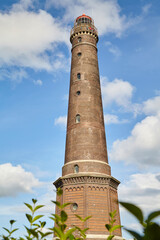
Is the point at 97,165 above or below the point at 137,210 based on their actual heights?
above

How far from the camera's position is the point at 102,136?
951 inches

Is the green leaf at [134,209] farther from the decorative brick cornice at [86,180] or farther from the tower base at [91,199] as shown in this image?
the decorative brick cornice at [86,180]

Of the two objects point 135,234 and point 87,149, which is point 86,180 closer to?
point 87,149

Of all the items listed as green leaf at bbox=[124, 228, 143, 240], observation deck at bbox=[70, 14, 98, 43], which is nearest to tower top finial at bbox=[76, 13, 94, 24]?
observation deck at bbox=[70, 14, 98, 43]

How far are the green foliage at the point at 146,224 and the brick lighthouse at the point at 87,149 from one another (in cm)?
1833

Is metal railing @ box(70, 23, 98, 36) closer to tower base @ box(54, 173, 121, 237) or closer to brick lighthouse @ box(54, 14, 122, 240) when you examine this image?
brick lighthouse @ box(54, 14, 122, 240)

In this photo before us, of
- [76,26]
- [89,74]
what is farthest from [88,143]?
[76,26]

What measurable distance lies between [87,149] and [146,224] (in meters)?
20.3

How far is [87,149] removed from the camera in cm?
2247

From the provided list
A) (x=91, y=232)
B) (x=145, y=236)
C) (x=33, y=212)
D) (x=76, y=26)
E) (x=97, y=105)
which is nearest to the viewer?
(x=145, y=236)

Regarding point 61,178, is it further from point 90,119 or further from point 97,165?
point 90,119

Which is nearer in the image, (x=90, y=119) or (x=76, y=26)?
(x=90, y=119)

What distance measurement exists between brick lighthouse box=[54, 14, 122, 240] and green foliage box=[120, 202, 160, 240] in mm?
A: 18333

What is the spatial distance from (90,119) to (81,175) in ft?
19.5
